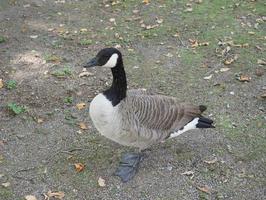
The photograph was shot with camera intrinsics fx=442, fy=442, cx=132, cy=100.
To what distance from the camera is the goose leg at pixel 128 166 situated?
15.0 feet

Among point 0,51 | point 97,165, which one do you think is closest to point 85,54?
point 0,51

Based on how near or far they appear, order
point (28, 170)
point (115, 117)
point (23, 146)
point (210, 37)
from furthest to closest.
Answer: point (210, 37) → point (23, 146) → point (28, 170) → point (115, 117)

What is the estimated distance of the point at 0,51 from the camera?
22.5 feet

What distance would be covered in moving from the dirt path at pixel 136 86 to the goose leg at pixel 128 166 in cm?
8

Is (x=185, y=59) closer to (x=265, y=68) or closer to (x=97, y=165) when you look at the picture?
(x=265, y=68)

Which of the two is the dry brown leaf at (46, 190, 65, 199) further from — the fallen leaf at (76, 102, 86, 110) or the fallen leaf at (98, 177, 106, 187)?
the fallen leaf at (76, 102, 86, 110)

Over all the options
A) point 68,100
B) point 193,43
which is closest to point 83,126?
point 68,100

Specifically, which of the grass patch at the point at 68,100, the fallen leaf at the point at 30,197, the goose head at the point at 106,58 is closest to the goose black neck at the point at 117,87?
the goose head at the point at 106,58

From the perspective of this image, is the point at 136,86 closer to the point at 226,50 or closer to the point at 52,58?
the point at 52,58

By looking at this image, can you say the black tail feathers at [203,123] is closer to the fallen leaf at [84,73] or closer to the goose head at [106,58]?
the goose head at [106,58]

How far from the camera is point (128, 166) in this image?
4.63 meters

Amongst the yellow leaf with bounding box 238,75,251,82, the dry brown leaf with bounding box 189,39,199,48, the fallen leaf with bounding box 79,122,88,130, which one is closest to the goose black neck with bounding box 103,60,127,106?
the fallen leaf with bounding box 79,122,88,130

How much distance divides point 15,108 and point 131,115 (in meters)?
1.79

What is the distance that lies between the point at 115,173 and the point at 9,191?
3.54 ft
